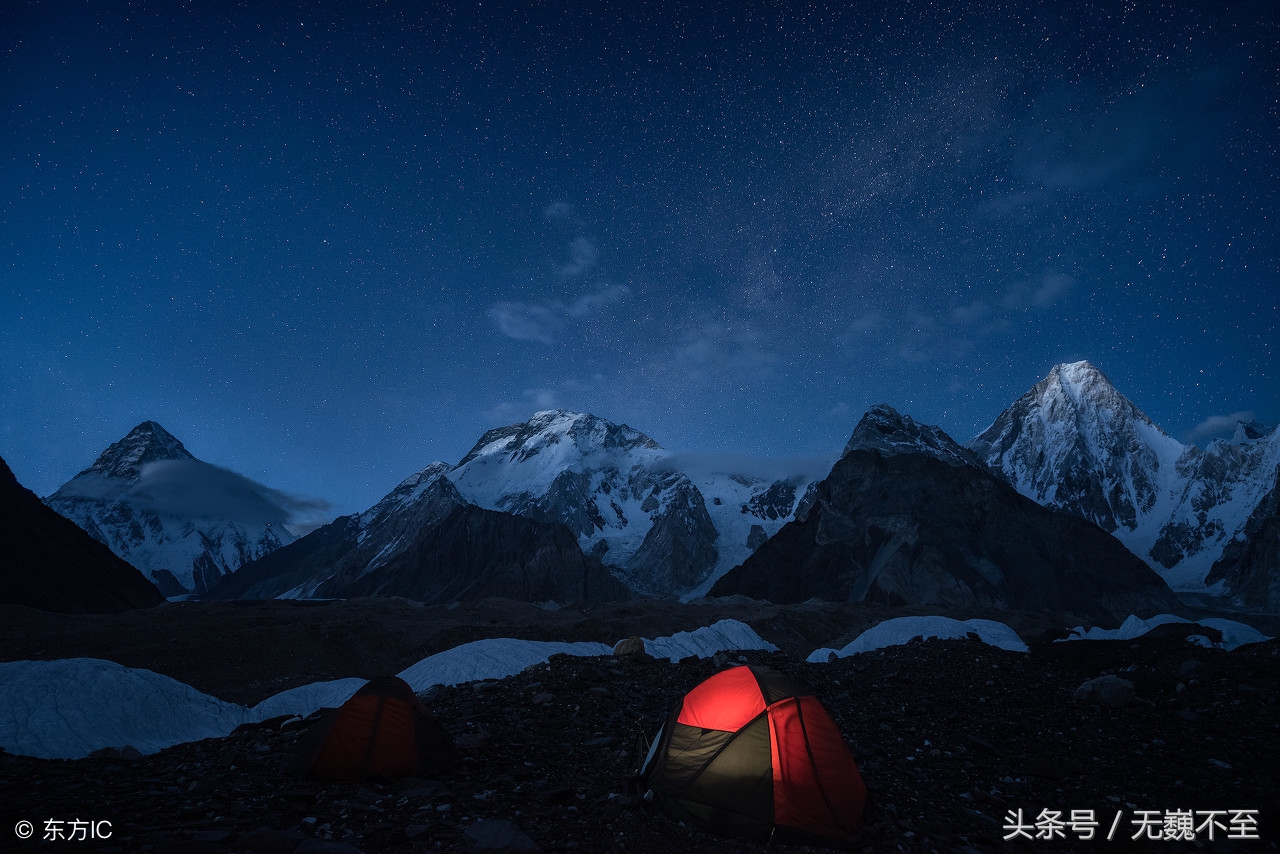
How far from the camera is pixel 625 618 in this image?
50969 mm

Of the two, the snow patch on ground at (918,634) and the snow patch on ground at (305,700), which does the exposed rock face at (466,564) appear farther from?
the snow patch on ground at (305,700)

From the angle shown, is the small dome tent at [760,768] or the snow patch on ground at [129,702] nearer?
the small dome tent at [760,768]

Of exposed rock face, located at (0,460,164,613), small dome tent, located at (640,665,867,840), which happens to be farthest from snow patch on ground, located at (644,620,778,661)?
exposed rock face, located at (0,460,164,613)

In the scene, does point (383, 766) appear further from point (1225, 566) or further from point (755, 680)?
point (1225, 566)

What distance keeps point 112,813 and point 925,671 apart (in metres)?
19.3

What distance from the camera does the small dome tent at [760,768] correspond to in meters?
7.59

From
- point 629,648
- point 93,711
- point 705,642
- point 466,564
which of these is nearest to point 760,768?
point 629,648

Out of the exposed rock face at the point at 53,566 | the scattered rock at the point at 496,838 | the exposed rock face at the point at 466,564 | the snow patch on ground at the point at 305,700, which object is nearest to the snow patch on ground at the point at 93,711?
the snow patch on ground at the point at 305,700

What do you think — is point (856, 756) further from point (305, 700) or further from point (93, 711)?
point (93, 711)

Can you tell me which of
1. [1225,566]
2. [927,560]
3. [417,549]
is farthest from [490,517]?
[1225,566]

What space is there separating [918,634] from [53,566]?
81247 millimetres

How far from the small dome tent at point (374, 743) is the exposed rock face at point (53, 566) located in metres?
64.5

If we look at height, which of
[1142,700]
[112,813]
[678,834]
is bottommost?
[112,813]

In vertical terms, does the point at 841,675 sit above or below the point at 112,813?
above
